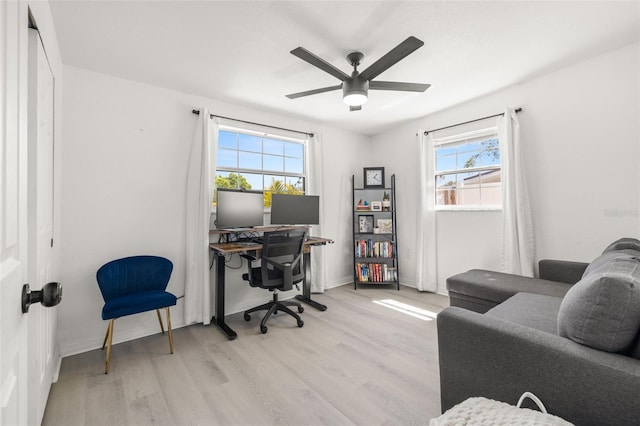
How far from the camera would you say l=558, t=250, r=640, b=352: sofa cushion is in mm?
1055

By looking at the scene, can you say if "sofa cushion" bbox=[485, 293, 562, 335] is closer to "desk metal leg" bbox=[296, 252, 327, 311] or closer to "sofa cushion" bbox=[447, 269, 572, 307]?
"sofa cushion" bbox=[447, 269, 572, 307]

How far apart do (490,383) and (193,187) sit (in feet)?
9.56

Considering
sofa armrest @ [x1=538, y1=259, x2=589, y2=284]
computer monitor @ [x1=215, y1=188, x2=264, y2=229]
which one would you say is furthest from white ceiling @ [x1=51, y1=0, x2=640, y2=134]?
sofa armrest @ [x1=538, y1=259, x2=589, y2=284]

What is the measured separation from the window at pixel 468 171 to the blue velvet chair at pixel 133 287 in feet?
11.4

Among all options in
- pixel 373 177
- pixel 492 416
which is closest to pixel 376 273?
pixel 373 177

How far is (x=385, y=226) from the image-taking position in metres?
4.34

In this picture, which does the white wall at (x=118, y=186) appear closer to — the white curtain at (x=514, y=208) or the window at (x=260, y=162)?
the window at (x=260, y=162)

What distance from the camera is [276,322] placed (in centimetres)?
300

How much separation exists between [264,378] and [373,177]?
3.25 m

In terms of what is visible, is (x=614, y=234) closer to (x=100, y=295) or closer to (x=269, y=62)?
(x=269, y=62)

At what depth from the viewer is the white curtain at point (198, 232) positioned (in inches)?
116

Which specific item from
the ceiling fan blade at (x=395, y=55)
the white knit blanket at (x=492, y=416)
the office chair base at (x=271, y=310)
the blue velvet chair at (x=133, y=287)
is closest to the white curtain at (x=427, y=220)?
the office chair base at (x=271, y=310)

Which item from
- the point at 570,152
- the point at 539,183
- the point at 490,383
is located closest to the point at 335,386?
the point at 490,383

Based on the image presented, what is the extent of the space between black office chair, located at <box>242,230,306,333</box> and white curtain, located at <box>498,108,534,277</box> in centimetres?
223
